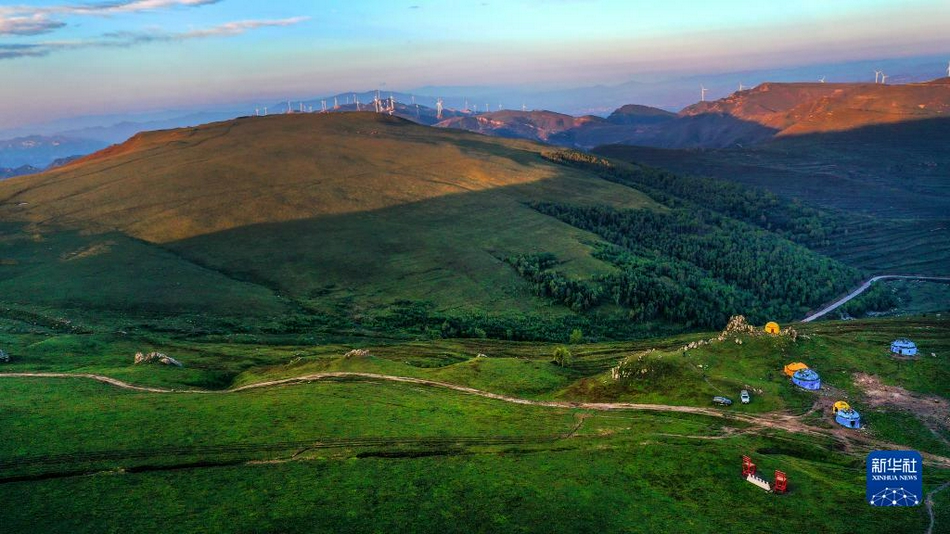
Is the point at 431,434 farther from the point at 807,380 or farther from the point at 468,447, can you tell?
the point at 807,380

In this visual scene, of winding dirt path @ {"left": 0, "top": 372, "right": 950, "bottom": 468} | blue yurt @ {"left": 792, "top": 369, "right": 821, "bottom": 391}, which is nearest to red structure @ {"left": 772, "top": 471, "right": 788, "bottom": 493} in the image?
winding dirt path @ {"left": 0, "top": 372, "right": 950, "bottom": 468}

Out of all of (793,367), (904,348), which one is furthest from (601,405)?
(904,348)

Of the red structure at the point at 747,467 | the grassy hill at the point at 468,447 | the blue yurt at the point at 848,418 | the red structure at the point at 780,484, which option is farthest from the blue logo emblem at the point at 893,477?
the blue yurt at the point at 848,418

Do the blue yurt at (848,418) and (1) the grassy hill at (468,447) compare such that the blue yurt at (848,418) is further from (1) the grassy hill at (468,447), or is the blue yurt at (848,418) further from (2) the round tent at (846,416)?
(1) the grassy hill at (468,447)

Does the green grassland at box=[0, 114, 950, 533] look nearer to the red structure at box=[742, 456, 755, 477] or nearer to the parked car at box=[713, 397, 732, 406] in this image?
the red structure at box=[742, 456, 755, 477]

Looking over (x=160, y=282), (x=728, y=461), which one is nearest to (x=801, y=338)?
(x=728, y=461)

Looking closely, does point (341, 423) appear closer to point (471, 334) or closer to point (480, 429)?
point (480, 429)
